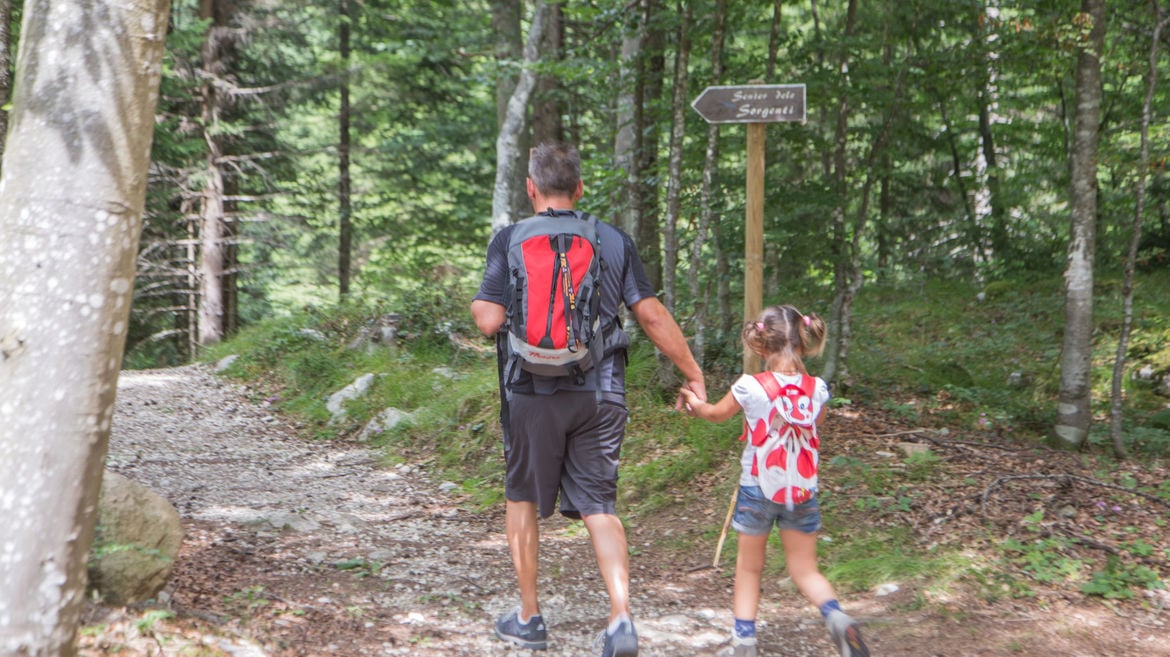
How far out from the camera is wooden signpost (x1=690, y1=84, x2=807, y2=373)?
199 inches

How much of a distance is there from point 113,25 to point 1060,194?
12.9 metres

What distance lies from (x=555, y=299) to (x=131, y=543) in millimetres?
2007

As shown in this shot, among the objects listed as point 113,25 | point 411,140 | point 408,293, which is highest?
point 411,140

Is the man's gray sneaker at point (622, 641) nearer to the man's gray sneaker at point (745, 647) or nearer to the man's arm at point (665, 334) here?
the man's gray sneaker at point (745, 647)

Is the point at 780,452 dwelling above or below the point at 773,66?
below

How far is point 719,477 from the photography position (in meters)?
6.00

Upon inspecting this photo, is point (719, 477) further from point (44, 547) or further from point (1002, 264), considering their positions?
point (1002, 264)

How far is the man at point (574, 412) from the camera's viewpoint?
10.9 feet

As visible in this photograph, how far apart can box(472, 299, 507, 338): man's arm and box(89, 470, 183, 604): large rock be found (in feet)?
5.21

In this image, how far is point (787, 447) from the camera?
3389 millimetres

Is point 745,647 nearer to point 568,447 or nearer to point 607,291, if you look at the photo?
point 568,447

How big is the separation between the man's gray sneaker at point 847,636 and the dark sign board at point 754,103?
9.69ft

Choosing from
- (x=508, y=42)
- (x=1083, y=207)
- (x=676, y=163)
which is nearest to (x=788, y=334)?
(x=676, y=163)

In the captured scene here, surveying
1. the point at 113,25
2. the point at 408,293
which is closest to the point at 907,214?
the point at 408,293
